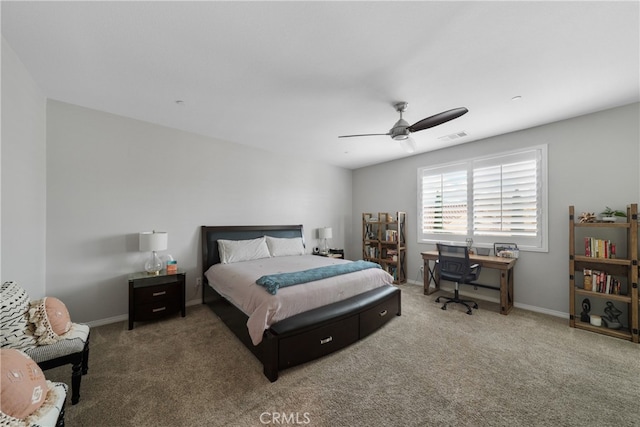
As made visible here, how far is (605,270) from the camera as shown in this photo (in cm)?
292

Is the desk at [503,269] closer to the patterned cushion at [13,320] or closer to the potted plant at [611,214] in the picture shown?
the potted plant at [611,214]

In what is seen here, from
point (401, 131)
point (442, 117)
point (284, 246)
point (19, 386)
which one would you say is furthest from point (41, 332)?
point (442, 117)

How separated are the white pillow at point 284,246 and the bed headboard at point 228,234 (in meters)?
0.20

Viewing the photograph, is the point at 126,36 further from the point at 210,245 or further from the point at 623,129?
the point at 623,129

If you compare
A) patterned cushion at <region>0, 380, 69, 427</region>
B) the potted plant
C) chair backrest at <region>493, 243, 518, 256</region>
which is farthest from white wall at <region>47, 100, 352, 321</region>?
the potted plant

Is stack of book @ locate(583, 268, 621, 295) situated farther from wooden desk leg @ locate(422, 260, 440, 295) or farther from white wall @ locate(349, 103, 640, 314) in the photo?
wooden desk leg @ locate(422, 260, 440, 295)

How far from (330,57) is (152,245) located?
9.83 ft

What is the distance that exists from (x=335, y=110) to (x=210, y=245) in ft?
9.11

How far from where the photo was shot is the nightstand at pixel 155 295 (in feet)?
9.39

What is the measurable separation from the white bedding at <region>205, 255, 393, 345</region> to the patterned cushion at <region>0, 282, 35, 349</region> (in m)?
1.43

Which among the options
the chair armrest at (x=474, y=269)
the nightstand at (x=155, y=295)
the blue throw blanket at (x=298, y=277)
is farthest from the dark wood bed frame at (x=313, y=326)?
the chair armrest at (x=474, y=269)

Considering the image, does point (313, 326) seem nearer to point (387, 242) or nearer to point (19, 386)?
point (19, 386)

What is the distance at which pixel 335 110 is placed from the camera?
291cm

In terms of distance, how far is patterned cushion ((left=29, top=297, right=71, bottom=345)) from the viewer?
1597 mm
